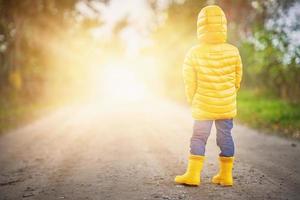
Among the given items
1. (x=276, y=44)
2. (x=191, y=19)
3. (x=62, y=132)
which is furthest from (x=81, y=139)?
(x=191, y=19)

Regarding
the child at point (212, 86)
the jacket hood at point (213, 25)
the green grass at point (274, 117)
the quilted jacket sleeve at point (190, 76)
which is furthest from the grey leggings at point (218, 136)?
the green grass at point (274, 117)

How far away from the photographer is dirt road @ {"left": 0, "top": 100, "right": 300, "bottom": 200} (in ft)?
17.9

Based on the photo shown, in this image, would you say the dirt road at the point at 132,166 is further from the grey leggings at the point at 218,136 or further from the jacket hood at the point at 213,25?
the jacket hood at the point at 213,25

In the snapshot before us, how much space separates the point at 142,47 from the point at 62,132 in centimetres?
4004

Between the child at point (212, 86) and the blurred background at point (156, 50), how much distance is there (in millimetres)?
5111

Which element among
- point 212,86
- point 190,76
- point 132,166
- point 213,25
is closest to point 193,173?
point 212,86

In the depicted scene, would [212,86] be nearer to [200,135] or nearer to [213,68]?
[213,68]

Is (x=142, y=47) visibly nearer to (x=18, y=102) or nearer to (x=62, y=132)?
(x=18, y=102)

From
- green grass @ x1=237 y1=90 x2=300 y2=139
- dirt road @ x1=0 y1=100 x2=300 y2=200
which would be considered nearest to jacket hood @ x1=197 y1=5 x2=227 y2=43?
dirt road @ x1=0 y1=100 x2=300 y2=200

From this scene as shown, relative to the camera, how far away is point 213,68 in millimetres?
5668

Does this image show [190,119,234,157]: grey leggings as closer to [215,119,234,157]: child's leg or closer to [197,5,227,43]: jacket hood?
[215,119,234,157]: child's leg

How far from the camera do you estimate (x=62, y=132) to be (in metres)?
12.7

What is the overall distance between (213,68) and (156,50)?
141 feet

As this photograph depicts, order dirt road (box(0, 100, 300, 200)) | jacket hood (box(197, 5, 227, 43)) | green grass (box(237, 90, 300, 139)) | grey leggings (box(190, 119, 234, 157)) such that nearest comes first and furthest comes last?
dirt road (box(0, 100, 300, 200)) → jacket hood (box(197, 5, 227, 43)) → grey leggings (box(190, 119, 234, 157)) → green grass (box(237, 90, 300, 139))
